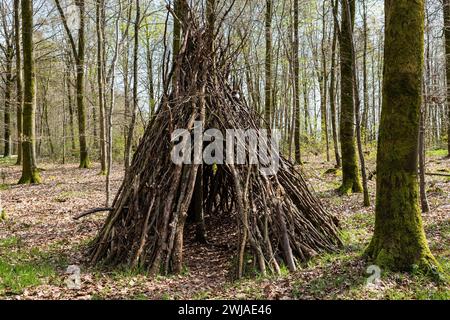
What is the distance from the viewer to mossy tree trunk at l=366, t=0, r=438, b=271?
433cm

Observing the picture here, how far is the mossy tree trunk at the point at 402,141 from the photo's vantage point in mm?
4328

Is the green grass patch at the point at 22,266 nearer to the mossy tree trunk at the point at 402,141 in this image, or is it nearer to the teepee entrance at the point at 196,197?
the teepee entrance at the point at 196,197

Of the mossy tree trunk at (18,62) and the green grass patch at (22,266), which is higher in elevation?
the mossy tree trunk at (18,62)

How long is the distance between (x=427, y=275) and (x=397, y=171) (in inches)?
45.7

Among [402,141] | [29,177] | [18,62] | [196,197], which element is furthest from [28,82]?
[402,141]

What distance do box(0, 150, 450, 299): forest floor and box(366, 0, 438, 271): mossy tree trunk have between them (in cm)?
27

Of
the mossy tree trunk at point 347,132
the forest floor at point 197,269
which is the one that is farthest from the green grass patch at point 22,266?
the mossy tree trunk at point 347,132

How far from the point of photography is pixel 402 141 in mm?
4352

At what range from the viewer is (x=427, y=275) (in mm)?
4246

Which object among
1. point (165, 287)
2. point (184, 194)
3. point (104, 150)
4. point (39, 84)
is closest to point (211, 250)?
point (184, 194)

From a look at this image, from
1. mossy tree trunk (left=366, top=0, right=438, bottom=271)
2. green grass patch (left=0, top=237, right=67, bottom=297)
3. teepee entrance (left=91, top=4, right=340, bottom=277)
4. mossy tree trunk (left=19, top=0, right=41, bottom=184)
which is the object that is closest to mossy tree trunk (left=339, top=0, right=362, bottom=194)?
teepee entrance (left=91, top=4, right=340, bottom=277)

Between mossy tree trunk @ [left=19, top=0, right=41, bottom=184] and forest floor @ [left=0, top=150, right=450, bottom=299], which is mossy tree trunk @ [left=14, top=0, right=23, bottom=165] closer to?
mossy tree trunk @ [left=19, top=0, right=41, bottom=184]

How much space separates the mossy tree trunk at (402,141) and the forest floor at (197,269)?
27cm
